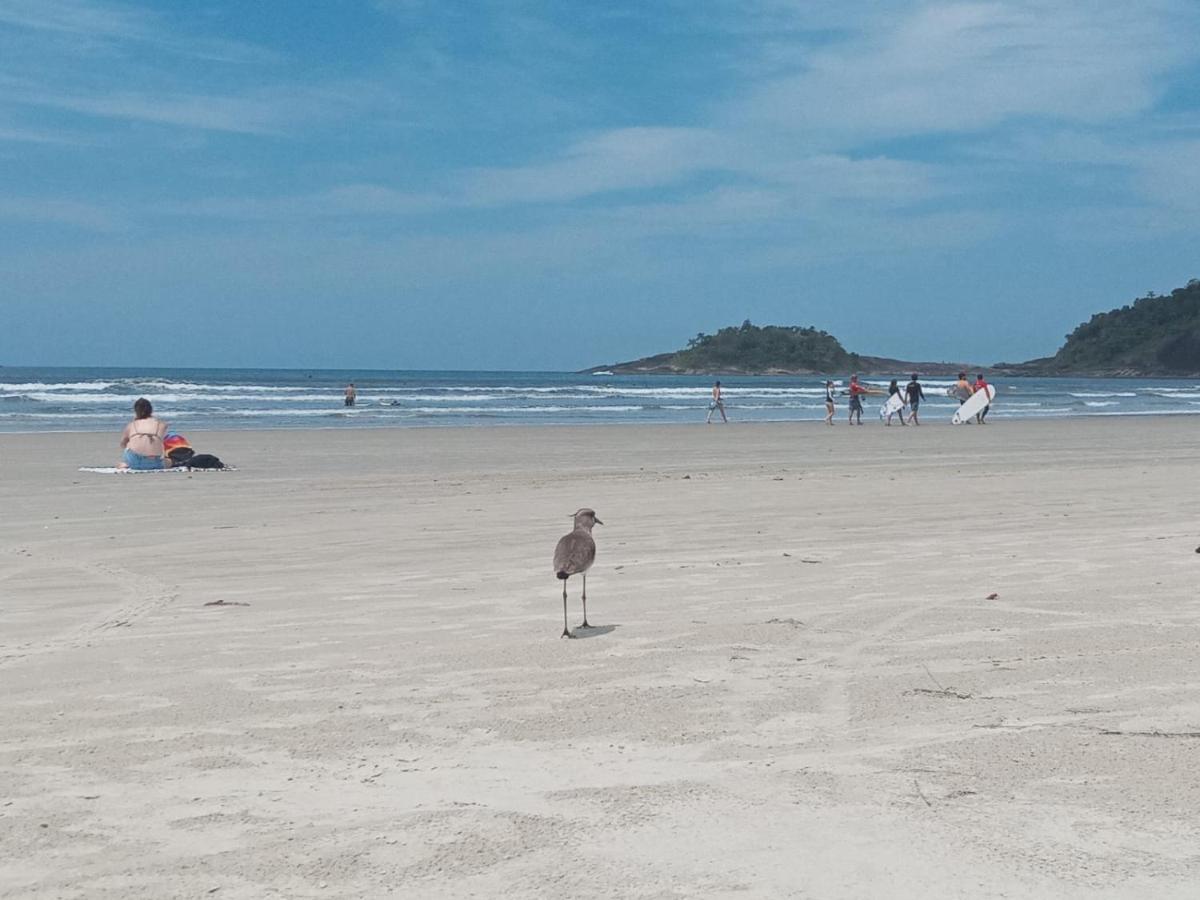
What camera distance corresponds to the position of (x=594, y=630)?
19.5ft

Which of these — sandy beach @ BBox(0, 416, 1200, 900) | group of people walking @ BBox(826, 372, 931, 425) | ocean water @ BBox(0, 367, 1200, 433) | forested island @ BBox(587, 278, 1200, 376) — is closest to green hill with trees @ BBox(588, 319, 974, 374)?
forested island @ BBox(587, 278, 1200, 376)

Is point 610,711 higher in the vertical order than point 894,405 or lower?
lower

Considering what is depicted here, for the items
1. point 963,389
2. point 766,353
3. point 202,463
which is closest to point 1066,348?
point 766,353

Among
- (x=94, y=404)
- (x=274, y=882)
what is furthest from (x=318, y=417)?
(x=274, y=882)

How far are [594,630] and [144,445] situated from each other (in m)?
11.5

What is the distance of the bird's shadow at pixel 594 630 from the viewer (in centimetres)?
582

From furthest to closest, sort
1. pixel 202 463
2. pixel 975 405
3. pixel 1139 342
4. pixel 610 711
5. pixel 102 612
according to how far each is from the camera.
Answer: pixel 1139 342 → pixel 975 405 → pixel 202 463 → pixel 102 612 → pixel 610 711

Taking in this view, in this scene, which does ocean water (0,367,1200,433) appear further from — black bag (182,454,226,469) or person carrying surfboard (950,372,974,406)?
black bag (182,454,226,469)

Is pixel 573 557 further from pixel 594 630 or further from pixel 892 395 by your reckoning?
pixel 892 395

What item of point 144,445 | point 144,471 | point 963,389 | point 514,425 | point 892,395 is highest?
point 963,389

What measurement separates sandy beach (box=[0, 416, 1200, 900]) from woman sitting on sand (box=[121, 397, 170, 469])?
5.64 metres

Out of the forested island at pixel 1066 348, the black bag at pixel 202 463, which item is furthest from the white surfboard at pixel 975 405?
the forested island at pixel 1066 348

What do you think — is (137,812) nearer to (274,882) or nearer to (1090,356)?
(274,882)

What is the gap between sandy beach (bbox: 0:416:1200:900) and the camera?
10.5ft
